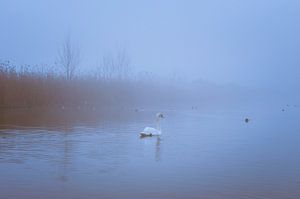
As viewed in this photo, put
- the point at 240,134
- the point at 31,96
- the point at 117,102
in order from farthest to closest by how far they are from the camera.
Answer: the point at 117,102
the point at 31,96
the point at 240,134

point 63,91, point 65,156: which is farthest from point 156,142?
point 63,91

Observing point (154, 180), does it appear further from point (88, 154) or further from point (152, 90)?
point (152, 90)

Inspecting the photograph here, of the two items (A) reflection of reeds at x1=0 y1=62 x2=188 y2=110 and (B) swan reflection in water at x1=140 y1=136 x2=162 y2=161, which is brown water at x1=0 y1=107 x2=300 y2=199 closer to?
(B) swan reflection in water at x1=140 y1=136 x2=162 y2=161

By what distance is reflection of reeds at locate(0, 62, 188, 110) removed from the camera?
39.9 m

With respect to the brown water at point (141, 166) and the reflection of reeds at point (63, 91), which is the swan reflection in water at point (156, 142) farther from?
the reflection of reeds at point (63, 91)

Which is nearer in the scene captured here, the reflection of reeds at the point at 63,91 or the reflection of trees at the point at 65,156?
the reflection of trees at the point at 65,156

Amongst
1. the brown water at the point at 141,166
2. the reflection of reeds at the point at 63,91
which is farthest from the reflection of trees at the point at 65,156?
the reflection of reeds at the point at 63,91

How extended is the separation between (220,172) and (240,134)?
41.0 ft


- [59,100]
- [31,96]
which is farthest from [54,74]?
[31,96]

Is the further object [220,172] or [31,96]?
[31,96]

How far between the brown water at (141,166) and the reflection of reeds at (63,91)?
59.4 feet

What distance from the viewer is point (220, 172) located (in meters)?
13.4

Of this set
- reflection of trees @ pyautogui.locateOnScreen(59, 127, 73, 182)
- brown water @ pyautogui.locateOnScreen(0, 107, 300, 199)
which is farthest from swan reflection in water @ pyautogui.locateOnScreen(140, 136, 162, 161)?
reflection of trees @ pyautogui.locateOnScreen(59, 127, 73, 182)

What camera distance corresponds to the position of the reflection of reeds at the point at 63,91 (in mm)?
39875
